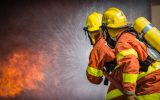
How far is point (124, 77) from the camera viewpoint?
3053 millimetres

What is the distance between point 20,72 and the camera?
6.99m

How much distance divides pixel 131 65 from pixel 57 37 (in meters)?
4.10

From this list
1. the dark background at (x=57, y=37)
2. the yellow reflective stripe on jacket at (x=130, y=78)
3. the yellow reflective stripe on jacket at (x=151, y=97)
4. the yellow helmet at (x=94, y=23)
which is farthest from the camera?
the dark background at (x=57, y=37)

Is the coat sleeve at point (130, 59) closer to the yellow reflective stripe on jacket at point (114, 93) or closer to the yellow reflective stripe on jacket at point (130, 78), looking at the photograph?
the yellow reflective stripe on jacket at point (130, 78)

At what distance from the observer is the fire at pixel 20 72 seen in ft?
22.8

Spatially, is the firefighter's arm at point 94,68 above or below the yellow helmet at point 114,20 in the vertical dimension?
below

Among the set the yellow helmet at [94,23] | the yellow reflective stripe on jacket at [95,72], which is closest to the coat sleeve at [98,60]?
the yellow reflective stripe on jacket at [95,72]

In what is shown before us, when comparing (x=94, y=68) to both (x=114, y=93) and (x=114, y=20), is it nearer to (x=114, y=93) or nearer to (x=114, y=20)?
(x=114, y=93)

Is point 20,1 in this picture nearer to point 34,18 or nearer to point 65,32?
point 34,18

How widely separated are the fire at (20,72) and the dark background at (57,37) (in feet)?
0.37

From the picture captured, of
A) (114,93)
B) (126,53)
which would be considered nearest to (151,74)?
(126,53)

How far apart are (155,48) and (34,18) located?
4193 mm

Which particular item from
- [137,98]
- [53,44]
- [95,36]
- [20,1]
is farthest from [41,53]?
[137,98]

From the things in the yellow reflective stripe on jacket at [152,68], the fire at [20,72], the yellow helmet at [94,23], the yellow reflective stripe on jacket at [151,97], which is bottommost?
the fire at [20,72]
